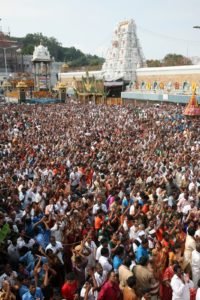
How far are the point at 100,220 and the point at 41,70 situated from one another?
190ft

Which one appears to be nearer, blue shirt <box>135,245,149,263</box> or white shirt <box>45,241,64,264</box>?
blue shirt <box>135,245,149,263</box>

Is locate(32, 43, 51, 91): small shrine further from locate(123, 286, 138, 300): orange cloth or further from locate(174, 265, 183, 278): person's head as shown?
locate(123, 286, 138, 300): orange cloth

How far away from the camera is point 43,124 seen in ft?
73.8

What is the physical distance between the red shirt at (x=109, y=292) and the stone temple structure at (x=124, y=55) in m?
47.5

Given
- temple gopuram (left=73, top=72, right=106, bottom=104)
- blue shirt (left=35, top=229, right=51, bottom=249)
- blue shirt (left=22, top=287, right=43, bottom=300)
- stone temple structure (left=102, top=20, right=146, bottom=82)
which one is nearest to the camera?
blue shirt (left=22, top=287, right=43, bottom=300)

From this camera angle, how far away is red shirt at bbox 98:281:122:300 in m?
4.95

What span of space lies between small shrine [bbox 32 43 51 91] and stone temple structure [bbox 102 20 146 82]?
27.4 ft

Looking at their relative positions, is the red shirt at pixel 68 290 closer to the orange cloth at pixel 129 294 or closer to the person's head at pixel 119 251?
the orange cloth at pixel 129 294

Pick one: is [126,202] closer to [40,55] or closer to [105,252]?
[105,252]

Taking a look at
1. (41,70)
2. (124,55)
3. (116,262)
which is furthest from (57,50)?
(116,262)

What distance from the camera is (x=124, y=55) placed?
54.3 m

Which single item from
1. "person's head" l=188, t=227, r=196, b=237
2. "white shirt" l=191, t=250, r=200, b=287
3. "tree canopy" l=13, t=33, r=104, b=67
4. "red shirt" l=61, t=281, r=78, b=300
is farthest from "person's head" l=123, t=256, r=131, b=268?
"tree canopy" l=13, t=33, r=104, b=67

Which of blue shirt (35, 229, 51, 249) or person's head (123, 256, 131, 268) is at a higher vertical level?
person's head (123, 256, 131, 268)

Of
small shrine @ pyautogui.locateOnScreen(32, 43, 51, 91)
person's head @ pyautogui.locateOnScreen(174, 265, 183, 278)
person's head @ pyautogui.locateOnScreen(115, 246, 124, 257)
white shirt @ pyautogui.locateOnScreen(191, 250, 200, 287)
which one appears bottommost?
white shirt @ pyautogui.locateOnScreen(191, 250, 200, 287)
